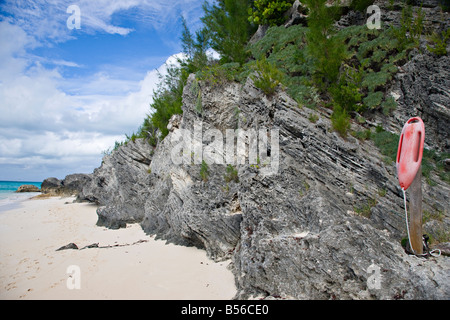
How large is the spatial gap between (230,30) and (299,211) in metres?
12.3

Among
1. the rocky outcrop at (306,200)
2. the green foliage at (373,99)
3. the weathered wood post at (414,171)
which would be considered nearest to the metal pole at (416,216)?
the weathered wood post at (414,171)

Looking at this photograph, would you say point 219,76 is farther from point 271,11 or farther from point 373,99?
point 373,99

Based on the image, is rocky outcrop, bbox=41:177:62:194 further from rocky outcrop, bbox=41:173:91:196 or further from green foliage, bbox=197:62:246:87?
green foliage, bbox=197:62:246:87

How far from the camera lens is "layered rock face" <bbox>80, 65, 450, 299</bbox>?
446 cm

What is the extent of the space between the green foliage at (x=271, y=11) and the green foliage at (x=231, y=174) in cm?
992

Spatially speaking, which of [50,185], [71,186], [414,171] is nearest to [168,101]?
[414,171]

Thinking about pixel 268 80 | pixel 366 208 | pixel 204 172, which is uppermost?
pixel 268 80

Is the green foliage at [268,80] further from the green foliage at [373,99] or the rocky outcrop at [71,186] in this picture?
the rocky outcrop at [71,186]

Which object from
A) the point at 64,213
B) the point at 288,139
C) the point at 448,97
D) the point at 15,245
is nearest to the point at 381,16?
the point at 448,97

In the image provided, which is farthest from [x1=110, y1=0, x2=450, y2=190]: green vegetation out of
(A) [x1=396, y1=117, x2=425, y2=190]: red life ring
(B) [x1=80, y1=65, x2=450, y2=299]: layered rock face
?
(A) [x1=396, y1=117, x2=425, y2=190]: red life ring

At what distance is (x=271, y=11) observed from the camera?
44.5 feet

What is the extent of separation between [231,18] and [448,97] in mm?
12077

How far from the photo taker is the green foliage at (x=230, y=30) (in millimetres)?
13086

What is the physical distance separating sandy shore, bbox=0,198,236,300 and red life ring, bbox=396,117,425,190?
4589 millimetres
